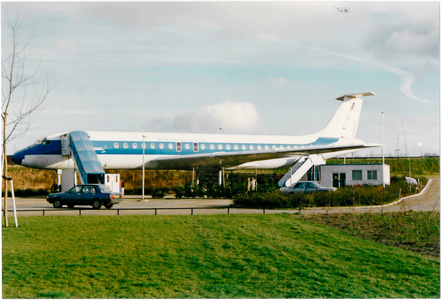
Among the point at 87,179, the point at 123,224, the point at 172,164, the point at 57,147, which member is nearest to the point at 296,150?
the point at 172,164

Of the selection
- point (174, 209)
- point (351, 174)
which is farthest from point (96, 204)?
point (351, 174)

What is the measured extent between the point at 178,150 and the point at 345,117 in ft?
63.8

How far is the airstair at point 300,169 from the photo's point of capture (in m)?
37.0

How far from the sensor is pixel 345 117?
45.5 m

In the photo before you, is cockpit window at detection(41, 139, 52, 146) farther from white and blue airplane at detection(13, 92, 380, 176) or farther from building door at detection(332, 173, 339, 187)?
building door at detection(332, 173, 339, 187)

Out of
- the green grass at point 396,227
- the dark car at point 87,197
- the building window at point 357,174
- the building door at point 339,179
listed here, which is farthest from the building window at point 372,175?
the dark car at point 87,197

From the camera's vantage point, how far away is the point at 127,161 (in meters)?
34.8

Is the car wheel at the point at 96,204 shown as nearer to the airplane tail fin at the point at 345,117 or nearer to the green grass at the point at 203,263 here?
the green grass at the point at 203,263

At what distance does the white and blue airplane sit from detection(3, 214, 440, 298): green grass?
18.7 m

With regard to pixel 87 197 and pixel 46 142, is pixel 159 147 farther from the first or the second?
pixel 87 197

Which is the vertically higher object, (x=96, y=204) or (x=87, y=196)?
(x=87, y=196)

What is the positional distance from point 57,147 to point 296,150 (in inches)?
763

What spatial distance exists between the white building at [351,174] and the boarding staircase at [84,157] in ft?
67.5

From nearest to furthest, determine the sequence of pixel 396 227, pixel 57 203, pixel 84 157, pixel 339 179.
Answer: pixel 396 227, pixel 57 203, pixel 84 157, pixel 339 179
